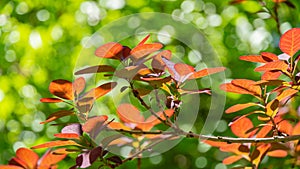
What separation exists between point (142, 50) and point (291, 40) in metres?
0.26

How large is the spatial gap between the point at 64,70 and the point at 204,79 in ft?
1.76

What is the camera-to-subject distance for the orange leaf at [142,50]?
0.84 meters

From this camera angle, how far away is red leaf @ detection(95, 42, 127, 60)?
0.85 metres

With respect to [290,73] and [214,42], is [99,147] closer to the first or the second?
[290,73]

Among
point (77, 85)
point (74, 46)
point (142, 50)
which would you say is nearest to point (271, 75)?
point (142, 50)

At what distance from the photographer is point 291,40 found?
2.81 feet

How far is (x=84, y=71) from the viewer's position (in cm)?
83

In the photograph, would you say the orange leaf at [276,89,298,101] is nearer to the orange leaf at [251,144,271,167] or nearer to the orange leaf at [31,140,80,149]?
the orange leaf at [251,144,271,167]

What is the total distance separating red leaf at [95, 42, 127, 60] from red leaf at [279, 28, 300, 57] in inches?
11.0

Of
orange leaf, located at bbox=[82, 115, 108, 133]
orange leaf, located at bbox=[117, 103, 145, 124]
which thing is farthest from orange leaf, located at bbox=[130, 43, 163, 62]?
orange leaf, located at bbox=[117, 103, 145, 124]

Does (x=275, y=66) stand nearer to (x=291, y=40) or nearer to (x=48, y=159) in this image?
(x=291, y=40)

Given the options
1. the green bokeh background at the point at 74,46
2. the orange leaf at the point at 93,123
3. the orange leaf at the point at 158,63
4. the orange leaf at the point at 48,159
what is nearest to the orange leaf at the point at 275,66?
the orange leaf at the point at 158,63

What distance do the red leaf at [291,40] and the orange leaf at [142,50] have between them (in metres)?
0.21

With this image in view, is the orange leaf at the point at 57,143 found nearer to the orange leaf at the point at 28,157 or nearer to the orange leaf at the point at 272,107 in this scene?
the orange leaf at the point at 28,157
